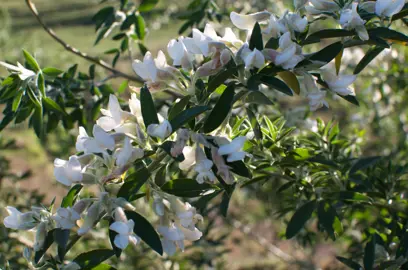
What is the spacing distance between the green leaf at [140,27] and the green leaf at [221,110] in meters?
0.76

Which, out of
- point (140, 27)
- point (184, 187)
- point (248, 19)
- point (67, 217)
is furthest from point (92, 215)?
point (140, 27)

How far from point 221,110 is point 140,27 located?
0.78 meters

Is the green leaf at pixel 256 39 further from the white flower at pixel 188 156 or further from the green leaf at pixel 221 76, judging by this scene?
the white flower at pixel 188 156

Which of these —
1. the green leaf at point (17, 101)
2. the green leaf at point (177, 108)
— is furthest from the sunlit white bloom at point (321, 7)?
the green leaf at point (17, 101)

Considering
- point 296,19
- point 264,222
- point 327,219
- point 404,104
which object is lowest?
point 264,222

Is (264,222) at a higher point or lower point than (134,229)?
lower

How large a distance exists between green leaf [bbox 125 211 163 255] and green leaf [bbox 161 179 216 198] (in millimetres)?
64

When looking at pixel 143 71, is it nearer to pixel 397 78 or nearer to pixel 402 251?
pixel 402 251

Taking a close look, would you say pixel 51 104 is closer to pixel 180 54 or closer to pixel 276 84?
pixel 180 54

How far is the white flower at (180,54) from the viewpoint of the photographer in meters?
0.80

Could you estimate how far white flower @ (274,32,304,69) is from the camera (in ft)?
2.41

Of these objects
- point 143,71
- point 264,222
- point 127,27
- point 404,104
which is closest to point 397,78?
point 404,104

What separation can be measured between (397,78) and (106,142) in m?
1.32

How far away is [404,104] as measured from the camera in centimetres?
209
